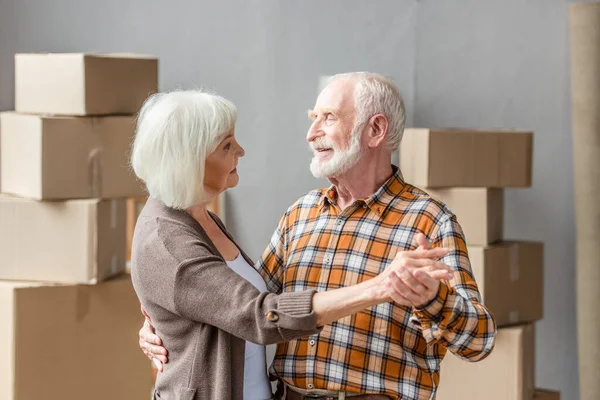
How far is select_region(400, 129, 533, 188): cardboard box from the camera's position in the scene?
3.29 metres

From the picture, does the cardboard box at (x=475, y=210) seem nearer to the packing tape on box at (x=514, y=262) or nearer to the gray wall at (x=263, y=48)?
the packing tape on box at (x=514, y=262)

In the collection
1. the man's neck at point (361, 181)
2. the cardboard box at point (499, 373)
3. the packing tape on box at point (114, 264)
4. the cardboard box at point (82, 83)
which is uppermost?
the cardboard box at point (82, 83)

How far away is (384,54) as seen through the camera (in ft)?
13.3

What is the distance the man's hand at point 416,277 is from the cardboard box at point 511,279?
5.24 feet

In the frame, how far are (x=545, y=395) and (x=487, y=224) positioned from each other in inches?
29.1

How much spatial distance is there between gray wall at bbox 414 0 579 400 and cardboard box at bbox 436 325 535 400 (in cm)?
32

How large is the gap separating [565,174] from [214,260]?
2.28 m

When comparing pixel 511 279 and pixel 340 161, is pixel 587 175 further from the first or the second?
pixel 340 161

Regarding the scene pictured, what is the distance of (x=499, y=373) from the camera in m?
3.33

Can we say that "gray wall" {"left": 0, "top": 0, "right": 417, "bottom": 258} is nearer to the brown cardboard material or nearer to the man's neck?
the brown cardboard material

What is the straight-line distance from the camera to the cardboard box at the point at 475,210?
330 centimetres

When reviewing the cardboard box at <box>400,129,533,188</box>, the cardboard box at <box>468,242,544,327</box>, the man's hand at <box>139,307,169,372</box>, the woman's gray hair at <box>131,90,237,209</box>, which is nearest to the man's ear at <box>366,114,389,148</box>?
the woman's gray hair at <box>131,90,237,209</box>

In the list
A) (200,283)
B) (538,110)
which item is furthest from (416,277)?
(538,110)

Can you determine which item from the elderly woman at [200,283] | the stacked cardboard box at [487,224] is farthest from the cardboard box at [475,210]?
the elderly woman at [200,283]
